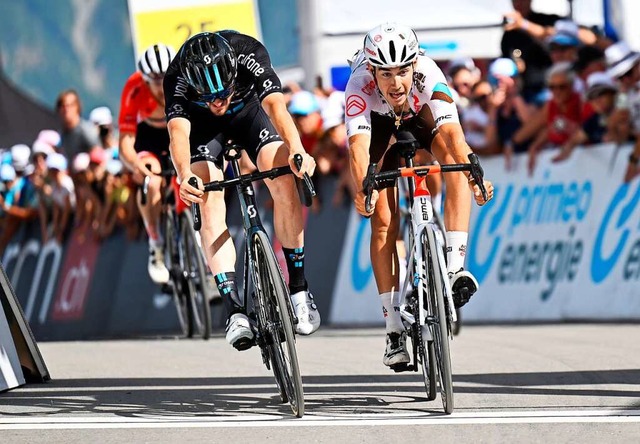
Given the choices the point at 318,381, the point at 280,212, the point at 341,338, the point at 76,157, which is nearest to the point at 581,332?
the point at 341,338

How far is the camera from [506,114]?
15250mm

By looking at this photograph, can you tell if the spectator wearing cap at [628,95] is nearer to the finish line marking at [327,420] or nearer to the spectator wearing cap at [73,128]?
the finish line marking at [327,420]

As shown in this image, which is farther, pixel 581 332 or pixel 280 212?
pixel 581 332

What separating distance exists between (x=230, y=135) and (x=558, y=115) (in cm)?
625

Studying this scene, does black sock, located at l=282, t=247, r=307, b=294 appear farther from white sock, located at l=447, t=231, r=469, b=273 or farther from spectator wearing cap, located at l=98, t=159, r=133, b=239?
spectator wearing cap, located at l=98, t=159, r=133, b=239

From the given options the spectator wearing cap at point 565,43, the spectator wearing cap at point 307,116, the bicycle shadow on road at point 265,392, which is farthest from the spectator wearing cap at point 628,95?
the bicycle shadow on road at point 265,392

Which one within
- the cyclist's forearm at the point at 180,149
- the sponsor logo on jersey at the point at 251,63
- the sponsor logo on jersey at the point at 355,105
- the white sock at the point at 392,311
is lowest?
the white sock at the point at 392,311

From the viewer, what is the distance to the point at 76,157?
752 inches

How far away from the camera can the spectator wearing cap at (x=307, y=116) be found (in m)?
15.9

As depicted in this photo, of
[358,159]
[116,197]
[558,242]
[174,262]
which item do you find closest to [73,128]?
[116,197]

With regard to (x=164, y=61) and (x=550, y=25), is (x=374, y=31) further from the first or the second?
(x=550, y=25)

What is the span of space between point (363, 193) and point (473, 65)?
26.5 ft

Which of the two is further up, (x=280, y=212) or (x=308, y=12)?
(x=308, y=12)

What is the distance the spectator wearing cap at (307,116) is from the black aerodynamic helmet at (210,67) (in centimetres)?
740
